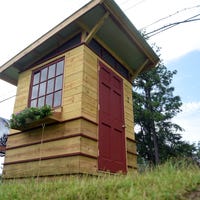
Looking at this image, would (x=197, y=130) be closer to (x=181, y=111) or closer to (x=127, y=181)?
(x=181, y=111)

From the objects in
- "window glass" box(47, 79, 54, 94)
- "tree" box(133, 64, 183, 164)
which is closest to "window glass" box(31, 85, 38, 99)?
"window glass" box(47, 79, 54, 94)

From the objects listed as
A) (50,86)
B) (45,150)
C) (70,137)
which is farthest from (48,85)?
(70,137)

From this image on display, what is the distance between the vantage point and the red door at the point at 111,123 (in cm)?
617

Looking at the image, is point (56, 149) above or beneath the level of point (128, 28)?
beneath

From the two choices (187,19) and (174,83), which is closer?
(187,19)

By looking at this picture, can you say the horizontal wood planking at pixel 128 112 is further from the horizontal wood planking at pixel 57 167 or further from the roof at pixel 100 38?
the horizontal wood planking at pixel 57 167

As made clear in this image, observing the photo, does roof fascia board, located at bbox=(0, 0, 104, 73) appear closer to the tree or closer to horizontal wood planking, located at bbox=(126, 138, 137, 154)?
horizontal wood planking, located at bbox=(126, 138, 137, 154)

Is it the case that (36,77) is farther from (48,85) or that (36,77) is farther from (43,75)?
(48,85)

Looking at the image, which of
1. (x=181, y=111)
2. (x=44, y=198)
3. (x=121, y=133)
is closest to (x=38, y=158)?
(x=121, y=133)

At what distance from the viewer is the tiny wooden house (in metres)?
5.73

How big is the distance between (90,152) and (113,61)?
3213 millimetres

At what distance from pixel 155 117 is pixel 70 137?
12528mm

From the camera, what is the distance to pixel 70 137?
5.61 meters

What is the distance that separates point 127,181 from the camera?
11.5ft
